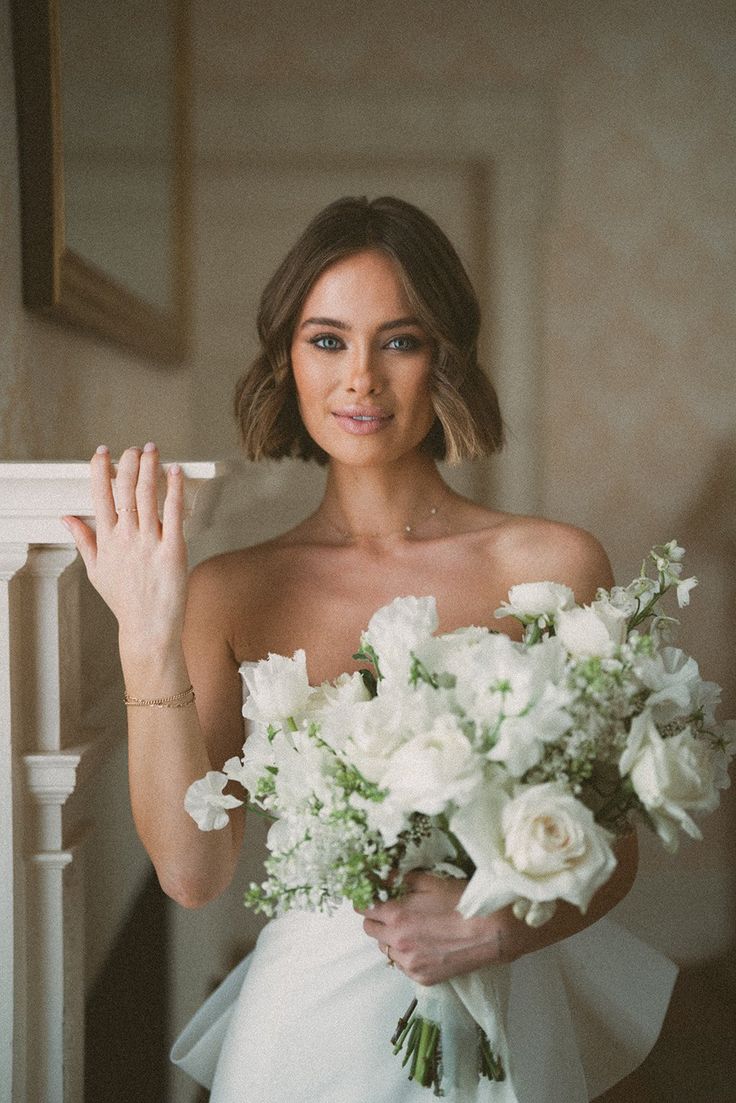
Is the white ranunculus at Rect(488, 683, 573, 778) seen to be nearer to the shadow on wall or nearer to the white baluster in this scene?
the white baluster

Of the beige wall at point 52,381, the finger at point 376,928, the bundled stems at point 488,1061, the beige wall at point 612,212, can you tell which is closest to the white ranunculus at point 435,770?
the finger at point 376,928

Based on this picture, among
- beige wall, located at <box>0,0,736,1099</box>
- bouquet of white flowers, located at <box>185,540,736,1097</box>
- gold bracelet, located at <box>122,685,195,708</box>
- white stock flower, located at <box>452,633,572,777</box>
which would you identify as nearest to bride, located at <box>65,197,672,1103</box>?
gold bracelet, located at <box>122,685,195,708</box>

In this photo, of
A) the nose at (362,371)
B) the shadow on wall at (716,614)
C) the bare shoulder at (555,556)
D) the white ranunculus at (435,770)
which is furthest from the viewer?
the shadow on wall at (716,614)

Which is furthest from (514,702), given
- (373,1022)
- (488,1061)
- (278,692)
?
(373,1022)

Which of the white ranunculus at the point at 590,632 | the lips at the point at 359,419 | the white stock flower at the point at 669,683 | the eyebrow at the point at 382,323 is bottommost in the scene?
the white stock flower at the point at 669,683

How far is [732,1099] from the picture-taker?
1.87 m

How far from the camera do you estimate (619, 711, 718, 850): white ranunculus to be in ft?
2.83

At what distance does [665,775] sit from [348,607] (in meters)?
0.69

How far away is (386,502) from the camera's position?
155 cm

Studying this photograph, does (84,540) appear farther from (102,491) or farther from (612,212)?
(612,212)

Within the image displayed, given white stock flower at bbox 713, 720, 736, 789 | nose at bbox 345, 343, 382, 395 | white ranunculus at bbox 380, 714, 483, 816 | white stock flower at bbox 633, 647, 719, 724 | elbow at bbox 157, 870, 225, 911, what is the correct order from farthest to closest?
nose at bbox 345, 343, 382, 395, elbow at bbox 157, 870, 225, 911, white stock flower at bbox 713, 720, 736, 789, white stock flower at bbox 633, 647, 719, 724, white ranunculus at bbox 380, 714, 483, 816

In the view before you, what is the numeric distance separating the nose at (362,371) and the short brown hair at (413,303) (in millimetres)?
85

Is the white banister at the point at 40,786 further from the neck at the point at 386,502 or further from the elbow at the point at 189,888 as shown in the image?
the neck at the point at 386,502

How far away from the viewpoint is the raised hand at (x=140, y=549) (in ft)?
3.67
